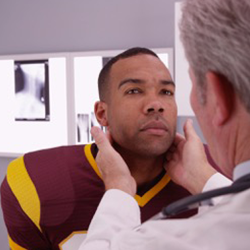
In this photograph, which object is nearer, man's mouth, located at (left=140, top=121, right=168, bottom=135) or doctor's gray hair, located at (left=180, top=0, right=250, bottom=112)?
doctor's gray hair, located at (left=180, top=0, right=250, bottom=112)

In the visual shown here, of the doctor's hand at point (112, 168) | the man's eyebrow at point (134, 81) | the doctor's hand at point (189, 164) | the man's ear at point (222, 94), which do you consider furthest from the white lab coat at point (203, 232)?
the man's eyebrow at point (134, 81)

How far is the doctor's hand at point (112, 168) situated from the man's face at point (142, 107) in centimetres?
7

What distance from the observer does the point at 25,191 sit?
108cm

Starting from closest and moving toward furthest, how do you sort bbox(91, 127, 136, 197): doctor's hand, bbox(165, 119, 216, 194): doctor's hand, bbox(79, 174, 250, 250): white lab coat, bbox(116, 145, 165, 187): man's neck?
bbox(79, 174, 250, 250): white lab coat
bbox(91, 127, 136, 197): doctor's hand
bbox(165, 119, 216, 194): doctor's hand
bbox(116, 145, 165, 187): man's neck

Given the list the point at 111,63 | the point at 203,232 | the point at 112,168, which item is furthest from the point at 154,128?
the point at 203,232

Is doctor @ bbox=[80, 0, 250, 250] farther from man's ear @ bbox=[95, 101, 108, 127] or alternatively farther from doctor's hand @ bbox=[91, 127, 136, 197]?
man's ear @ bbox=[95, 101, 108, 127]

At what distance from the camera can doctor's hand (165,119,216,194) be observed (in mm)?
979

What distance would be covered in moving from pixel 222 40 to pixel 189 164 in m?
0.54

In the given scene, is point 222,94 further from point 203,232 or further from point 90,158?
point 90,158

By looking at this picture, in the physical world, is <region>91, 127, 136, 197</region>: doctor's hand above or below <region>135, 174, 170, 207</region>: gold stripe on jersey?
above

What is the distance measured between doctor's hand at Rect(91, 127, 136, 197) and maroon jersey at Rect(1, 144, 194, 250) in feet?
0.36

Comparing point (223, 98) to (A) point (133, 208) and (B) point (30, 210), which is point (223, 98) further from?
(B) point (30, 210)

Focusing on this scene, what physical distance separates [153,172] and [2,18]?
165 cm

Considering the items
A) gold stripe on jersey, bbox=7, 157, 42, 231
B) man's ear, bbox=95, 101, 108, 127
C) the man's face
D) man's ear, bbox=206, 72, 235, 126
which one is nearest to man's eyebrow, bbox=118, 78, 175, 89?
the man's face
